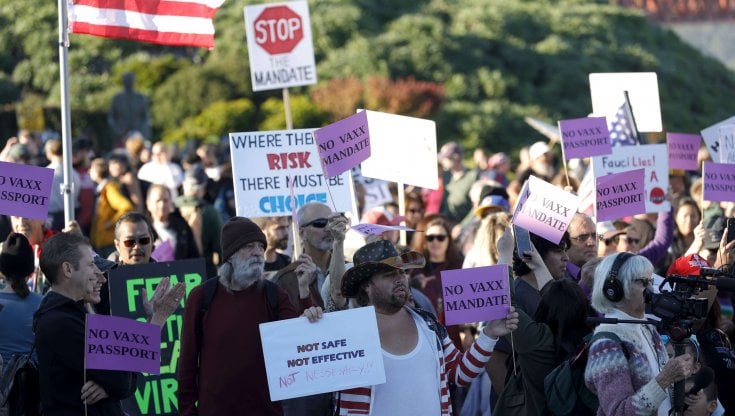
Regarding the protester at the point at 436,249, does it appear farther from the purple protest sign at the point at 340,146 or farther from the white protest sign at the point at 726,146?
the white protest sign at the point at 726,146

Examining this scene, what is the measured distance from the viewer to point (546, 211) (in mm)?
8602

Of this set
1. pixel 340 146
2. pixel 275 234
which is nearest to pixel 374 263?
pixel 340 146

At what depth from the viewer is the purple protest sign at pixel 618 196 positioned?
32.5 ft

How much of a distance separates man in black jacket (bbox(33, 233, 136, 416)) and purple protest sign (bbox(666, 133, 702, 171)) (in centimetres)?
692

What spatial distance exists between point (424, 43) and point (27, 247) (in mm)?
22518

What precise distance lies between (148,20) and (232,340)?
398 centimetres

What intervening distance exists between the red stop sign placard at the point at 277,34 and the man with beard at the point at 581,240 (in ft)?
16.7

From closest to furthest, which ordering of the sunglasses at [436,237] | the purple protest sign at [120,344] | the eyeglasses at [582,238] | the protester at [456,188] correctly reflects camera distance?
the purple protest sign at [120,344] → the eyeglasses at [582,238] → the sunglasses at [436,237] → the protester at [456,188]

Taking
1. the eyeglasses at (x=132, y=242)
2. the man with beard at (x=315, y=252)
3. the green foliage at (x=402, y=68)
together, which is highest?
the green foliage at (x=402, y=68)

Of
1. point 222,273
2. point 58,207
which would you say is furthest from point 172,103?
point 222,273

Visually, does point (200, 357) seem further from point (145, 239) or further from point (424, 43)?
point (424, 43)

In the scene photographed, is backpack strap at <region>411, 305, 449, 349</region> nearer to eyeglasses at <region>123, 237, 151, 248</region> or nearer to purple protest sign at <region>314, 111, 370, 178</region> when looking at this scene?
purple protest sign at <region>314, 111, 370, 178</region>

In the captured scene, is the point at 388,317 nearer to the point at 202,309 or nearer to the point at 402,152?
the point at 202,309

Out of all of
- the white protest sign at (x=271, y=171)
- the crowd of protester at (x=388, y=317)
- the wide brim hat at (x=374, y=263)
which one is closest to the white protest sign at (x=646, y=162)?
the crowd of protester at (x=388, y=317)
